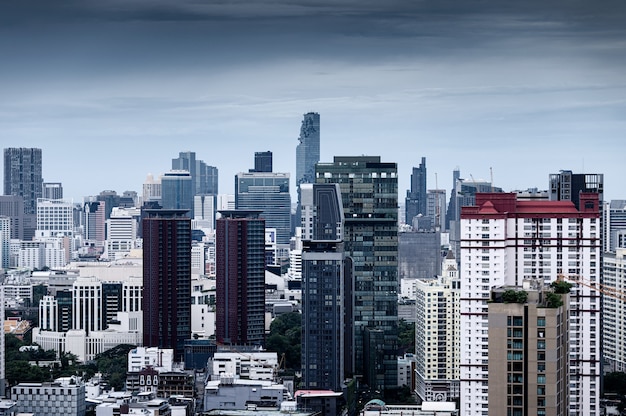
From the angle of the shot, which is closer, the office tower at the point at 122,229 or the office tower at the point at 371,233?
the office tower at the point at 371,233

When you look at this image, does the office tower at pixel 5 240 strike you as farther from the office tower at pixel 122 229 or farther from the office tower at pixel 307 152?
the office tower at pixel 307 152

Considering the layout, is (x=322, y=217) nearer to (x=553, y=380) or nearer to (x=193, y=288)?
(x=193, y=288)

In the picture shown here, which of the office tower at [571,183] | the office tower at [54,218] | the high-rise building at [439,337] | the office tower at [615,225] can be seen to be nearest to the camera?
the office tower at [571,183]

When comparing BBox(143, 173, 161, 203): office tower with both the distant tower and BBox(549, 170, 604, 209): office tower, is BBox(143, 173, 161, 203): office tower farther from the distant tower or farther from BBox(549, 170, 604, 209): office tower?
BBox(549, 170, 604, 209): office tower

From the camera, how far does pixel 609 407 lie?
12078 millimetres

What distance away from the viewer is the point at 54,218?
33031 mm

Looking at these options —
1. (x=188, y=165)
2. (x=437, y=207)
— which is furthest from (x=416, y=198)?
(x=188, y=165)

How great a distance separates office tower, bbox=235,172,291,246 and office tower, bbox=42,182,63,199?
3830 mm

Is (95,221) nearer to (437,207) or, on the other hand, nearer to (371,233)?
(437,207)

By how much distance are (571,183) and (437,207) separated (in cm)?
1286

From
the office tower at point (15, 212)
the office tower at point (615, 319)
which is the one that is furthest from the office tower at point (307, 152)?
the office tower at point (615, 319)

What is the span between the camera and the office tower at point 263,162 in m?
30.1

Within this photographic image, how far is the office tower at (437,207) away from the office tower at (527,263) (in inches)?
544

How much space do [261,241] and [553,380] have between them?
11.9 metres
